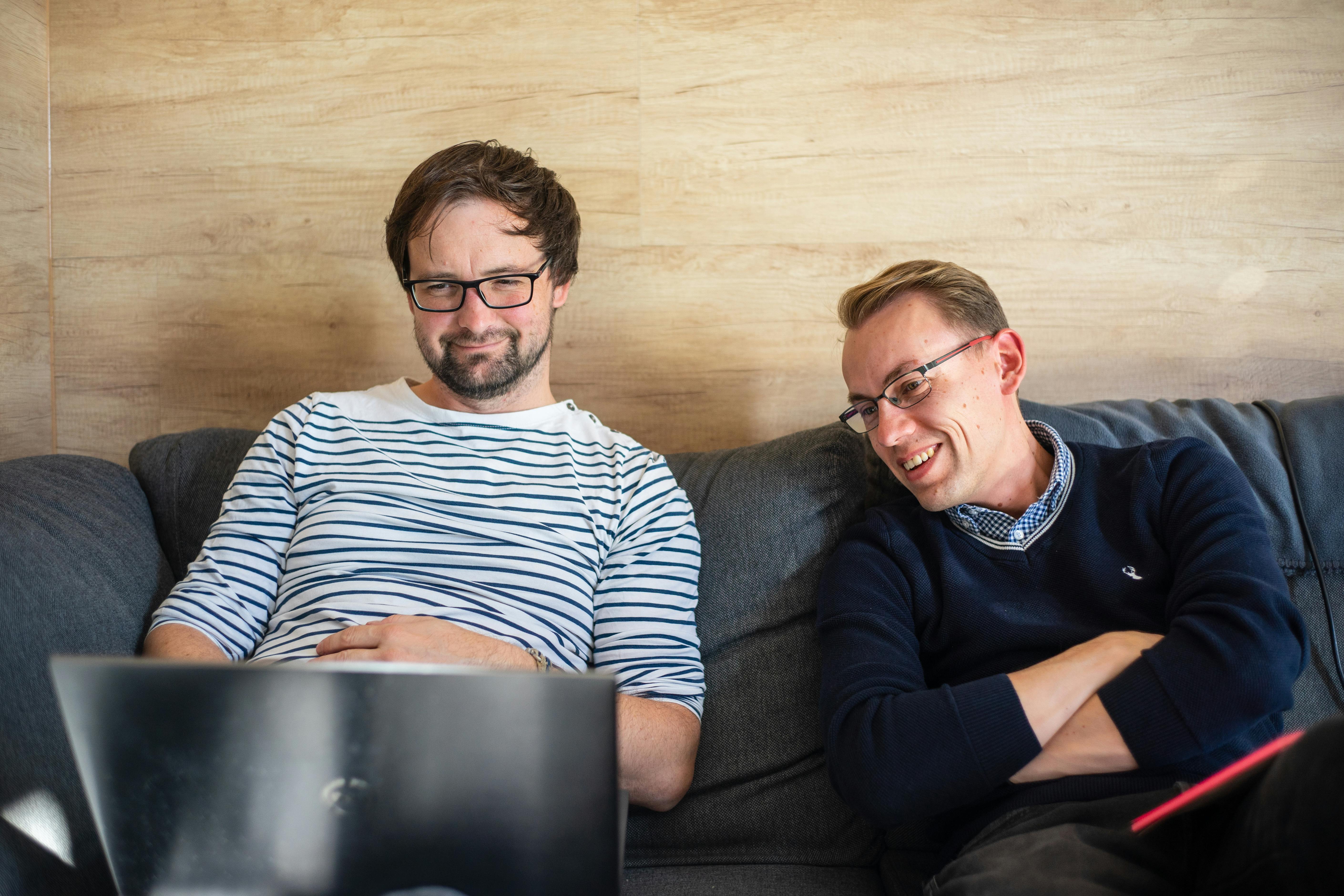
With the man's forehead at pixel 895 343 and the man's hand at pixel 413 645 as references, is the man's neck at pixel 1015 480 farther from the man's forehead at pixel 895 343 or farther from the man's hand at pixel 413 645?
the man's hand at pixel 413 645

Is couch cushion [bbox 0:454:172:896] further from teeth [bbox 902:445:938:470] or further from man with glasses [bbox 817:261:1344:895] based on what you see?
teeth [bbox 902:445:938:470]

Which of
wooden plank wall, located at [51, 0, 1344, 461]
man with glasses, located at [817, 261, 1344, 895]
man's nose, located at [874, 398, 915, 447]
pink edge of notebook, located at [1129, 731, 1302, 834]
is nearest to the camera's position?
pink edge of notebook, located at [1129, 731, 1302, 834]

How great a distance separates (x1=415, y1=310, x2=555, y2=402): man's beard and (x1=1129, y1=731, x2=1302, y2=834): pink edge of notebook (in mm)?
1072

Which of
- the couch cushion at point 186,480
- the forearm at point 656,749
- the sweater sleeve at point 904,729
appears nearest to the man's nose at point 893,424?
the sweater sleeve at point 904,729

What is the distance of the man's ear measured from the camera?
1286 mm

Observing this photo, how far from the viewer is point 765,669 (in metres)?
1.36

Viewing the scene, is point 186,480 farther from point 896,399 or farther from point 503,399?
point 896,399

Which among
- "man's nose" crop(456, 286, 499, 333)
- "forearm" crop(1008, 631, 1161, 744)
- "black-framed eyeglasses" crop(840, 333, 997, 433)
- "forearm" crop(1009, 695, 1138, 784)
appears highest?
"man's nose" crop(456, 286, 499, 333)

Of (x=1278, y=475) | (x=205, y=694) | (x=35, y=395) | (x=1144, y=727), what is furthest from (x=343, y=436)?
(x=1278, y=475)

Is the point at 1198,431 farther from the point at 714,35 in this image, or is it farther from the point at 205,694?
the point at 205,694

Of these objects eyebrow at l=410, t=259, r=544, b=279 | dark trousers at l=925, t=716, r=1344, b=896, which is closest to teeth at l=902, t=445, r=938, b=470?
dark trousers at l=925, t=716, r=1344, b=896

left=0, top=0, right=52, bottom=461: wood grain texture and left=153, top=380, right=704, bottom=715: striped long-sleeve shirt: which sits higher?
left=0, top=0, right=52, bottom=461: wood grain texture

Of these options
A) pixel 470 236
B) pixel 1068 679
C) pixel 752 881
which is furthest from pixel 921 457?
pixel 470 236

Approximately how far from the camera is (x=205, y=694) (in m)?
0.66
